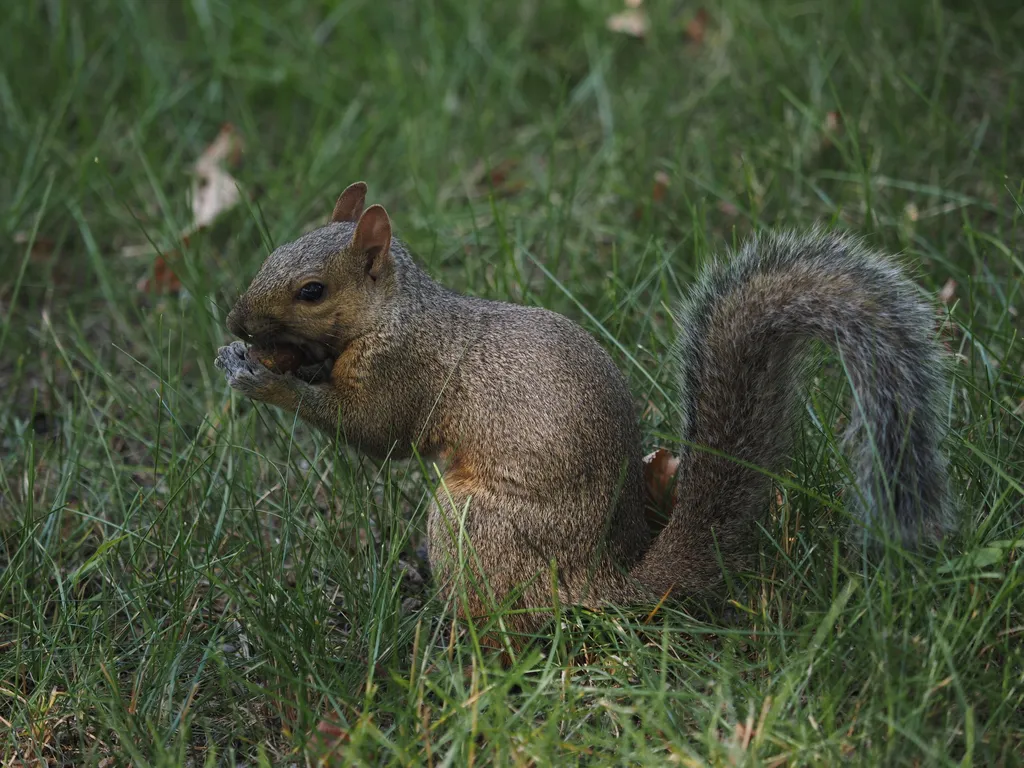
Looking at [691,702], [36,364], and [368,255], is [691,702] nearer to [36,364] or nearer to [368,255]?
[368,255]

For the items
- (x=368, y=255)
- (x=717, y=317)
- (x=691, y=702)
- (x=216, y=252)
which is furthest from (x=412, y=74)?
(x=691, y=702)

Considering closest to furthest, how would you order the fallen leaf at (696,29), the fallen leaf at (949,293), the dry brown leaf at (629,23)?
the fallen leaf at (949,293)
the dry brown leaf at (629,23)
the fallen leaf at (696,29)

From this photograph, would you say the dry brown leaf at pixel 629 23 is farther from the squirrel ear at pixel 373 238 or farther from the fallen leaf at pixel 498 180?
the squirrel ear at pixel 373 238

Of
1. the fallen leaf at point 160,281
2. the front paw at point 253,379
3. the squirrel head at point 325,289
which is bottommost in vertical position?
the fallen leaf at point 160,281

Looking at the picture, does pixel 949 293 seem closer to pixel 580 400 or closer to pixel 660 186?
Result: pixel 660 186

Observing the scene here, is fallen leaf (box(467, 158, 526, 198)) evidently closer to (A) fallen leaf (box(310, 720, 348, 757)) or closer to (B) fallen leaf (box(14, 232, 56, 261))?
(B) fallen leaf (box(14, 232, 56, 261))

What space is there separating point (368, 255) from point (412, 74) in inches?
85.8

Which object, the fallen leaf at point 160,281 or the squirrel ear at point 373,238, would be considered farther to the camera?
the fallen leaf at point 160,281

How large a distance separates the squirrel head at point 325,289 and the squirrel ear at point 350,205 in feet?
0.59

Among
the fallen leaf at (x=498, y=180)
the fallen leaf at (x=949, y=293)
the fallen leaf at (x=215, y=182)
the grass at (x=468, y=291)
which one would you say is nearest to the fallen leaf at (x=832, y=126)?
the grass at (x=468, y=291)

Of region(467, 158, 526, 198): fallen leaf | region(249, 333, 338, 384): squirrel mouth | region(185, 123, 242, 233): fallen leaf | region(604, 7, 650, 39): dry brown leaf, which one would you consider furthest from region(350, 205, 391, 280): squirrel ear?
region(604, 7, 650, 39): dry brown leaf

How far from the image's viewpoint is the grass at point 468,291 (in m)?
2.04

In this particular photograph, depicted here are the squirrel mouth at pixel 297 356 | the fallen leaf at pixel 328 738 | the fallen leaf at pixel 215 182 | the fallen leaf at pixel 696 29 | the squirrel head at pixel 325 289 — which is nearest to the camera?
the fallen leaf at pixel 328 738

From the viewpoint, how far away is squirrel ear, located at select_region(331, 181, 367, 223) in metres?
2.78
